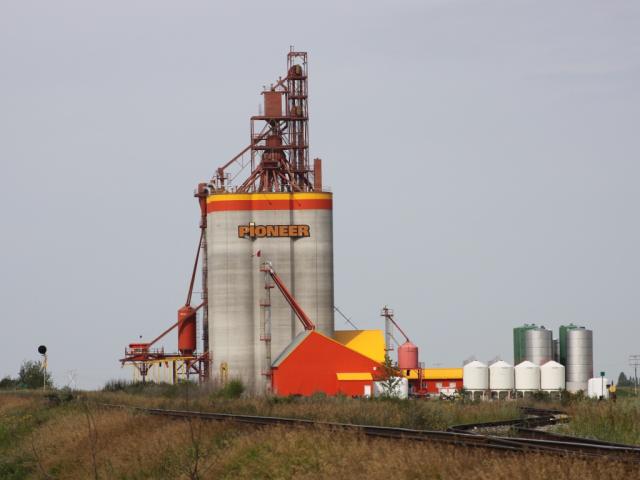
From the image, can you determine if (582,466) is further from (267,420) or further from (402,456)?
(267,420)

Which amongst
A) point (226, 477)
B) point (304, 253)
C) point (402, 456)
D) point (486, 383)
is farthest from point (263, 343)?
point (402, 456)

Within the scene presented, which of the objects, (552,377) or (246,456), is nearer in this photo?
(246,456)

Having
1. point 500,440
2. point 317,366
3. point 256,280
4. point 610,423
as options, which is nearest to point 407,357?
point 317,366

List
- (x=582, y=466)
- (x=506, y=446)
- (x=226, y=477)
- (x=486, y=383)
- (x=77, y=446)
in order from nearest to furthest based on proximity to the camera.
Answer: (x=582, y=466) → (x=506, y=446) → (x=226, y=477) → (x=77, y=446) → (x=486, y=383)

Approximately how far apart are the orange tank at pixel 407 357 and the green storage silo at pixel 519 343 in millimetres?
9944

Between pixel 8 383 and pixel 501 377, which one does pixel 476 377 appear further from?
pixel 8 383

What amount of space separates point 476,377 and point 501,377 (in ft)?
5.90

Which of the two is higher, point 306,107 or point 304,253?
point 306,107

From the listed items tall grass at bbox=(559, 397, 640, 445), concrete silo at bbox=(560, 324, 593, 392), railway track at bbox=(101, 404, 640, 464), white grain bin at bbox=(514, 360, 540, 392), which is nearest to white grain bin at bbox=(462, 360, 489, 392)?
white grain bin at bbox=(514, 360, 540, 392)

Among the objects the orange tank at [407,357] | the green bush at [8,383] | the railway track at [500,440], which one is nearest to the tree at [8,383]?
the green bush at [8,383]

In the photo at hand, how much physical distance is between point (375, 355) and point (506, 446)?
6730 centimetres

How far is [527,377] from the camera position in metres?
83.4

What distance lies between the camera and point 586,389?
277 ft

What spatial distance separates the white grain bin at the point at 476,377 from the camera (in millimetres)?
83188
